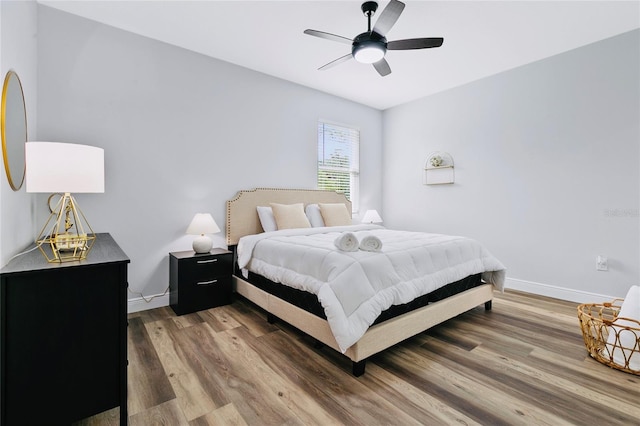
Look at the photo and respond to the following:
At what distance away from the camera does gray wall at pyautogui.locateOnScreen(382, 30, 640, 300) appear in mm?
3037

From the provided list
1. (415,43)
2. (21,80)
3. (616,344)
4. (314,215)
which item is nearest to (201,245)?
(314,215)

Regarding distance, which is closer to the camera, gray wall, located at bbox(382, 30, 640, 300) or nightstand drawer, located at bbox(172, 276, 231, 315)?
nightstand drawer, located at bbox(172, 276, 231, 315)

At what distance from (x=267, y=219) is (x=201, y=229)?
83 centimetres

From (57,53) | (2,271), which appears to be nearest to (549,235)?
(2,271)

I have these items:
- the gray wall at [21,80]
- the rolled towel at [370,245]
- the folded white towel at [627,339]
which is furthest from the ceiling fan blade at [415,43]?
the gray wall at [21,80]

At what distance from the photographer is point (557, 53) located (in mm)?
3389

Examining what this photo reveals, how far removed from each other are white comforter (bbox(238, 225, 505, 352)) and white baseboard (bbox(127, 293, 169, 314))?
91 cm

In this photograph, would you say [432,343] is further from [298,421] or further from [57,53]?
[57,53]

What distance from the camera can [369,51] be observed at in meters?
2.48

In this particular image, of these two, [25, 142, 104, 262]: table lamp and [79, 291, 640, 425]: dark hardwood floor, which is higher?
Result: [25, 142, 104, 262]: table lamp

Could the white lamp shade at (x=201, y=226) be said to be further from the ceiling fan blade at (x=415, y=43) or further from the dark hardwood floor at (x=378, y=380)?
the ceiling fan blade at (x=415, y=43)

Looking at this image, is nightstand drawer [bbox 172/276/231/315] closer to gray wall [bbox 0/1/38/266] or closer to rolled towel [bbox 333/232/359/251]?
gray wall [bbox 0/1/38/266]

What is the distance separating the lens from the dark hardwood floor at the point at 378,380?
151 centimetres

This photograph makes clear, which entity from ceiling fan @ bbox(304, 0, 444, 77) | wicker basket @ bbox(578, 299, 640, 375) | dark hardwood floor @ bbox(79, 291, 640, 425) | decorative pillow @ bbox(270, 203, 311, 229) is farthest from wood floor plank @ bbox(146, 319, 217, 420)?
ceiling fan @ bbox(304, 0, 444, 77)
